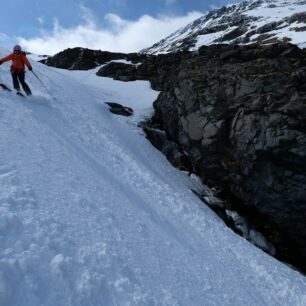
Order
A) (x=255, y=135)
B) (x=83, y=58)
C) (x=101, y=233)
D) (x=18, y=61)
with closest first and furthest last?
(x=101, y=233) < (x=255, y=135) < (x=18, y=61) < (x=83, y=58)

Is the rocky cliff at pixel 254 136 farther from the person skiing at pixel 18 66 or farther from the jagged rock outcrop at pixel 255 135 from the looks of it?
the person skiing at pixel 18 66

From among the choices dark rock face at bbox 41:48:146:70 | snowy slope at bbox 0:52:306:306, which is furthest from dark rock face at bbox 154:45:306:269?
dark rock face at bbox 41:48:146:70

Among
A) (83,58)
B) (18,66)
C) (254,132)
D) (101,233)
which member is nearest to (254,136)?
(254,132)

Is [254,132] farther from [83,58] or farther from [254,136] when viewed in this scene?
[83,58]

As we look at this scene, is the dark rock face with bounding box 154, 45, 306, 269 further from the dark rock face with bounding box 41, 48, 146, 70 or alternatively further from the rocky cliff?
the dark rock face with bounding box 41, 48, 146, 70

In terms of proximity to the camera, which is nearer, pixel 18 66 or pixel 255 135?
pixel 255 135

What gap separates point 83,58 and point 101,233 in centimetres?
5185

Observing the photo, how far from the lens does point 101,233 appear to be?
8.16 m

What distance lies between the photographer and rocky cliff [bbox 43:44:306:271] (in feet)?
53.5

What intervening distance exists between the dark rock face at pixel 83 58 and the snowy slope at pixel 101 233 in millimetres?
36980

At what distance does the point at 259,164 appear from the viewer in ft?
56.2

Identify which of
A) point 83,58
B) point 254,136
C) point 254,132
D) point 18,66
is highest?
point 18,66

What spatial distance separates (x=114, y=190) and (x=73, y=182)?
1.91 m

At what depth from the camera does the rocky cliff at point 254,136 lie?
16.3m
